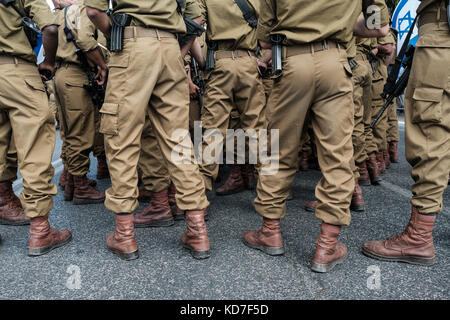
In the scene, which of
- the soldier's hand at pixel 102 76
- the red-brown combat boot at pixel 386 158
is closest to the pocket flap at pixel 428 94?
the soldier's hand at pixel 102 76

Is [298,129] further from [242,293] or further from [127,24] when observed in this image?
[127,24]

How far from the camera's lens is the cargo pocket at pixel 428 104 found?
1.79 m

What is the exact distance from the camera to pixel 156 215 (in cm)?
254

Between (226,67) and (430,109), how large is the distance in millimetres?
1581

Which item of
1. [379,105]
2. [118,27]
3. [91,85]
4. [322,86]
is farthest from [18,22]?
[379,105]

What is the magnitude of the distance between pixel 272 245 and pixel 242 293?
1.55ft

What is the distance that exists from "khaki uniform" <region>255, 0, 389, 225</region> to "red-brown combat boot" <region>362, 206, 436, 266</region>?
36 cm

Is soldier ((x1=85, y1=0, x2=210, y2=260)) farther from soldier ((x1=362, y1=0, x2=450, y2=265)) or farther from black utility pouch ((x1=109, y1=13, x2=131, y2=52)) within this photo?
soldier ((x1=362, y1=0, x2=450, y2=265))

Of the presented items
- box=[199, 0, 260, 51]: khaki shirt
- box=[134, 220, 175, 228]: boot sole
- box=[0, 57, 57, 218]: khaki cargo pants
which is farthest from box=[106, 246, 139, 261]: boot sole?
box=[199, 0, 260, 51]: khaki shirt

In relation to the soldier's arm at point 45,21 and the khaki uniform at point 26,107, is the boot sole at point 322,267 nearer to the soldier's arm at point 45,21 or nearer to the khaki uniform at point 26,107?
the khaki uniform at point 26,107

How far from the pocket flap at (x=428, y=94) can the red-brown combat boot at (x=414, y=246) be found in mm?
622

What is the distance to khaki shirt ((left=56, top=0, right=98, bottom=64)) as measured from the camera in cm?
273

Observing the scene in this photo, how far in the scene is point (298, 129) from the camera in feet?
6.24
